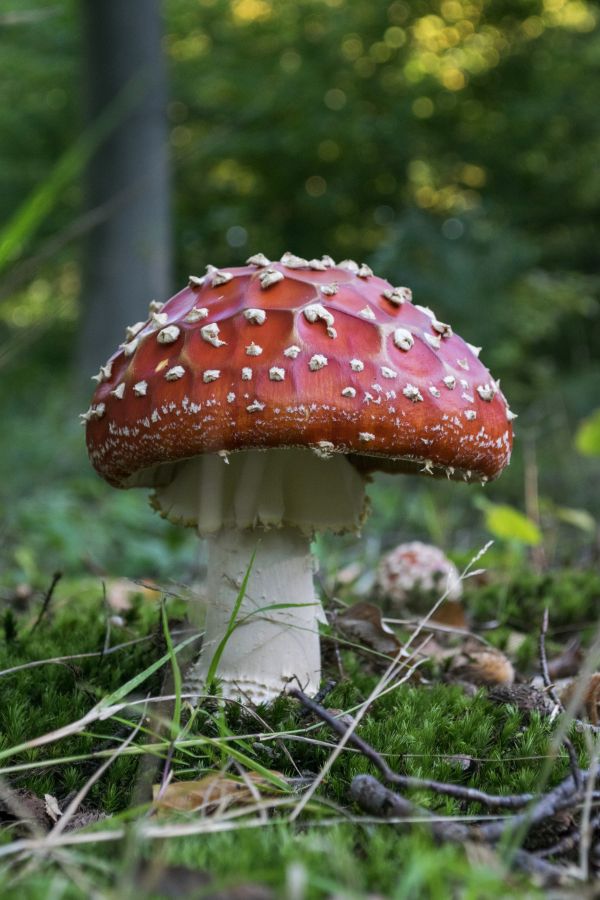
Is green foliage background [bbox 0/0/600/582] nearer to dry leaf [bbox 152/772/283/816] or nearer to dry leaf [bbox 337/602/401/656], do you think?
dry leaf [bbox 337/602/401/656]

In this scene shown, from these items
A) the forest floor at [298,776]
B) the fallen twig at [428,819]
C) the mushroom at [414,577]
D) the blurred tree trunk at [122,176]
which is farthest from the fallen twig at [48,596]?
the blurred tree trunk at [122,176]

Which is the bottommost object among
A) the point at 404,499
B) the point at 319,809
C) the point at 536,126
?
the point at 404,499

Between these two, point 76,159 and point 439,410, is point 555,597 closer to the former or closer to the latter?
point 439,410

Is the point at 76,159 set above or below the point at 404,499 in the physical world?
above

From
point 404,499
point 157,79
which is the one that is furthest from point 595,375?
point 157,79

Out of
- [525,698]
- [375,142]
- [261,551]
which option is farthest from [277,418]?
[375,142]

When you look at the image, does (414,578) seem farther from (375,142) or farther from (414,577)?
(375,142)
